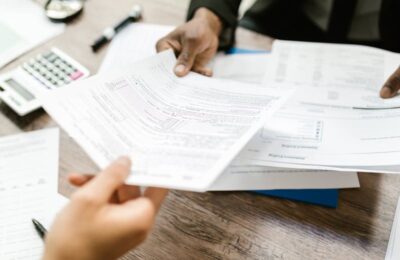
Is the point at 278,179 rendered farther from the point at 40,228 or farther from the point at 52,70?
the point at 52,70

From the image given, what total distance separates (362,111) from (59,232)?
52cm

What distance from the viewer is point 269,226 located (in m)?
0.60

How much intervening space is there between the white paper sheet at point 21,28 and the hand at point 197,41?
311 mm

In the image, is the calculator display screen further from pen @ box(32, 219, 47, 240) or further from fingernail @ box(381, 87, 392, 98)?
fingernail @ box(381, 87, 392, 98)

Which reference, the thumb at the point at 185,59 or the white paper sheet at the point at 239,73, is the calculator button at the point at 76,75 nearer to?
the white paper sheet at the point at 239,73

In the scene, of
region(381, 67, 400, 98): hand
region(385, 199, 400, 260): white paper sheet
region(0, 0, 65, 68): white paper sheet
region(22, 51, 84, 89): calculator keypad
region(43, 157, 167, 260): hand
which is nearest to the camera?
region(43, 157, 167, 260): hand

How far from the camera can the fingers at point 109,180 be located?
42cm

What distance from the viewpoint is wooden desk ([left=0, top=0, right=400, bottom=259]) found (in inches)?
22.4

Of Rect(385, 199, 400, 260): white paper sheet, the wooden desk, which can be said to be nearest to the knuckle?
the wooden desk

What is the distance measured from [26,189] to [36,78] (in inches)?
9.8

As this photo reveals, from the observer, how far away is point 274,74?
780mm

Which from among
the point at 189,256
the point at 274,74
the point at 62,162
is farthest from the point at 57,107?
the point at 274,74

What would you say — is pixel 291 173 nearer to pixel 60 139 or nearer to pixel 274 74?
pixel 274 74

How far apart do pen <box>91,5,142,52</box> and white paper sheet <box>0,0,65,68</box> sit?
0.11 metres
